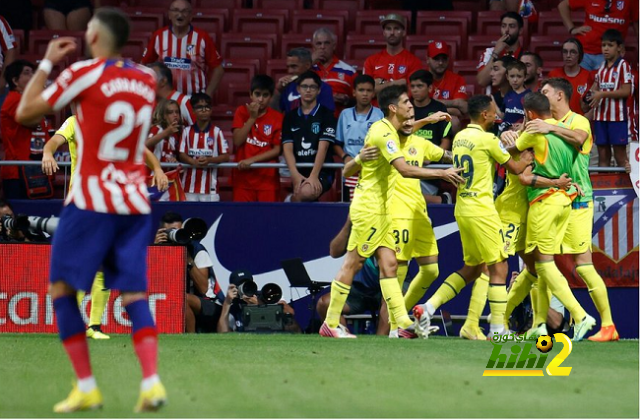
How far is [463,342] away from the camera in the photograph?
32.0ft

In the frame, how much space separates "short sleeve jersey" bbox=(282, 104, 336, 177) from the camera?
12547 millimetres

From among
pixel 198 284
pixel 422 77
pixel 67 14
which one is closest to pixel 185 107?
pixel 198 284

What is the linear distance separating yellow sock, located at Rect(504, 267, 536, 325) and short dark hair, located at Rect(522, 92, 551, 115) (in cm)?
161

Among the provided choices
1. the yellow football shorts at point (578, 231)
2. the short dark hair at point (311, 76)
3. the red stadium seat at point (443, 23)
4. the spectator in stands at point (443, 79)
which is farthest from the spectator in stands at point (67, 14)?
the yellow football shorts at point (578, 231)

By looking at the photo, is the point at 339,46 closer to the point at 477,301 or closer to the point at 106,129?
the point at 477,301

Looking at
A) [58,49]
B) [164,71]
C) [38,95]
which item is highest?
[58,49]

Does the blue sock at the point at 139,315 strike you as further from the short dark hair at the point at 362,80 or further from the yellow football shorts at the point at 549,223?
the short dark hair at the point at 362,80

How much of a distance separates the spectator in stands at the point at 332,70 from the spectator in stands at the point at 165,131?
80.3 inches

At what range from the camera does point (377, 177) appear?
33.2ft

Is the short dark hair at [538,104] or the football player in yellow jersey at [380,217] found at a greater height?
the short dark hair at [538,104]

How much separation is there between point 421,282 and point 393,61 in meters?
3.98

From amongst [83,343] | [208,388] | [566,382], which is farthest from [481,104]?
[83,343]

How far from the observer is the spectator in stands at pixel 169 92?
12.8 meters

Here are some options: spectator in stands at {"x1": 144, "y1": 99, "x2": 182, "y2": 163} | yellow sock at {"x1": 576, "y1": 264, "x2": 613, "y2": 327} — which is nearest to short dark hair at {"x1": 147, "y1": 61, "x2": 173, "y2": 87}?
spectator in stands at {"x1": 144, "y1": 99, "x2": 182, "y2": 163}
